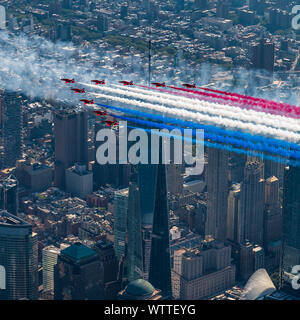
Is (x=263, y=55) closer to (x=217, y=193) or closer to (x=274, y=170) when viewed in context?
(x=274, y=170)

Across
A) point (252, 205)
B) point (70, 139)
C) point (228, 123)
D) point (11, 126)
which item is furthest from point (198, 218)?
point (228, 123)

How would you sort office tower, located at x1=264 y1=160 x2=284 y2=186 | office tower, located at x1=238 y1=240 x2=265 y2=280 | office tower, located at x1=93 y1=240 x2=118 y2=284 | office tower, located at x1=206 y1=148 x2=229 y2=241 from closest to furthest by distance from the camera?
office tower, located at x1=93 y1=240 x2=118 y2=284 < office tower, located at x1=238 y1=240 x2=265 y2=280 < office tower, located at x1=206 y1=148 x2=229 y2=241 < office tower, located at x1=264 y1=160 x2=284 y2=186

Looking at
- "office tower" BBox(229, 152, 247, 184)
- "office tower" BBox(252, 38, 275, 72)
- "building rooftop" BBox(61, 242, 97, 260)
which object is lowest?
"office tower" BBox(229, 152, 247, 184)

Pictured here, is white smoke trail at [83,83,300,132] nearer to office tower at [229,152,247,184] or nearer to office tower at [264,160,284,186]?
office tower at [229,152,247,184]

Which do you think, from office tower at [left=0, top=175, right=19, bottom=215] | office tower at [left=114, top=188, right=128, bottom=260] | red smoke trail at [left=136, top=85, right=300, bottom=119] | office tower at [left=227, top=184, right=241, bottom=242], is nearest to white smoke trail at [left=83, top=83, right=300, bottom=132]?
red smoke trail at [left=136, top=85, right=300, bottom=119]

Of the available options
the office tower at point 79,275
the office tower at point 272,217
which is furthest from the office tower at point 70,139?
the office tower at point 79,275

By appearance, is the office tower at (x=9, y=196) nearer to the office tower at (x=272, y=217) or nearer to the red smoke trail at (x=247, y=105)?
the office tower at (x=272, y=217)

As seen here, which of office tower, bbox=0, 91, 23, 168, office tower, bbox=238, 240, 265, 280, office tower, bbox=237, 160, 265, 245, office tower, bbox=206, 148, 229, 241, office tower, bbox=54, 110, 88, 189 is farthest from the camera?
office tower, bbox=0, 91, 23, 168

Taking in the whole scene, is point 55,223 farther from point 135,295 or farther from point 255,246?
point 135,295
